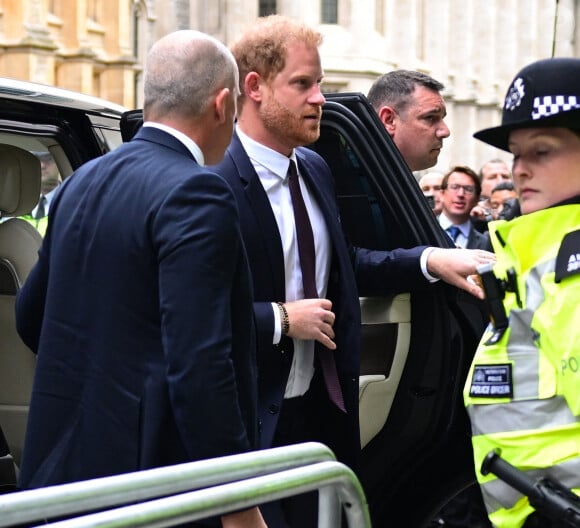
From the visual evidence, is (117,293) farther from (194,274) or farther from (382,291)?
(382,291)

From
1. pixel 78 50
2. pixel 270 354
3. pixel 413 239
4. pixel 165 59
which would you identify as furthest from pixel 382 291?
pixel 78 50

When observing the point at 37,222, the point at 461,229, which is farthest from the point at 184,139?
the point at 461,229

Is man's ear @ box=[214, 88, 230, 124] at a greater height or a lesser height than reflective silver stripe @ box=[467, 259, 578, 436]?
greater

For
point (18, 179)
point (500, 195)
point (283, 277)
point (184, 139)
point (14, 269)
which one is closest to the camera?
point (184, 139)

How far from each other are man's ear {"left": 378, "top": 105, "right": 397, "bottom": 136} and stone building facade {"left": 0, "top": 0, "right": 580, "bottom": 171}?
2216cm

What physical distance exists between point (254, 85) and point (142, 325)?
1.25 metres

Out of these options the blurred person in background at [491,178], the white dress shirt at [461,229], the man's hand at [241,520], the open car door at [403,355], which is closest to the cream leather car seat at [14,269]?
the open car door at [403,355]

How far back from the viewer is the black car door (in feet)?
14.8

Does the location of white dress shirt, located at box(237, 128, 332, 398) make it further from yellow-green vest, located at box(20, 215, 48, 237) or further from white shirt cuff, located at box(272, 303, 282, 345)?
yellow-green vest, located at box(20, 215, 48, 237)

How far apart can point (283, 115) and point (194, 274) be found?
1.21 metres

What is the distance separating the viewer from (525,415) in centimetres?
296

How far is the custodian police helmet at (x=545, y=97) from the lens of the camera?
3.12m

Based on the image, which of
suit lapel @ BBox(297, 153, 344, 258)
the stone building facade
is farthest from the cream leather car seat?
the stone building facade

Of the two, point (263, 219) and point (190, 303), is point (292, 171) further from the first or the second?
point (190, 303)
